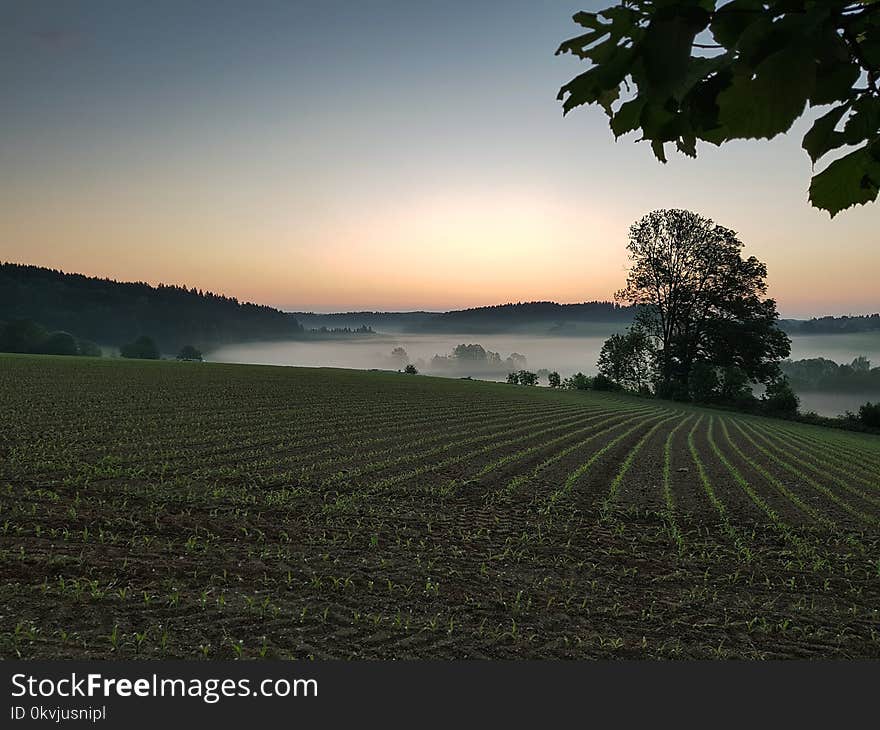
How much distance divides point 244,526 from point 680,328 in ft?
179

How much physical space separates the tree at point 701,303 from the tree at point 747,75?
56.2m

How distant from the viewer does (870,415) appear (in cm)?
4150

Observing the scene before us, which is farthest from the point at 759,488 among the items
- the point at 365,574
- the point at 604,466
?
the point at 365,574

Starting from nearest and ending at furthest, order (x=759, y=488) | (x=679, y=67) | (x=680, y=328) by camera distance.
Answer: (x=679, y=67) < (x=759, y=488) < (x=680, y=328)

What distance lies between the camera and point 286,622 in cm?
570

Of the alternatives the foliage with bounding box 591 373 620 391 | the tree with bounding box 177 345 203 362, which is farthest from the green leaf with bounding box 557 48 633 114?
the tree with bounding box 177 345 203 362

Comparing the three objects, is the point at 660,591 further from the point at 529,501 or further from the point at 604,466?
the point at 604,466

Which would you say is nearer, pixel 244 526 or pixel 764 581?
pixel 764 581

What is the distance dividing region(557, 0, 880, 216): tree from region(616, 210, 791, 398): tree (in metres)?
56.2

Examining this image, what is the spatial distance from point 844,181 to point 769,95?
3.02ft

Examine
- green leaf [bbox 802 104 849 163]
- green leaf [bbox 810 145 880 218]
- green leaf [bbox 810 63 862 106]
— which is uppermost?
green leaf [bbox 810 63 862 106]

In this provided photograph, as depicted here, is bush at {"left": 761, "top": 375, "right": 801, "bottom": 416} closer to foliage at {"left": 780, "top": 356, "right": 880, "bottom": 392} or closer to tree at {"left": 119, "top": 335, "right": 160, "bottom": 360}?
foliage at {"left": 780, "top": 356, "right": 880, "bottom": 392}

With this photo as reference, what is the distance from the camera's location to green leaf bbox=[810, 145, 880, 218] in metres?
2.09

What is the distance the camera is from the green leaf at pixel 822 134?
1925 mm
